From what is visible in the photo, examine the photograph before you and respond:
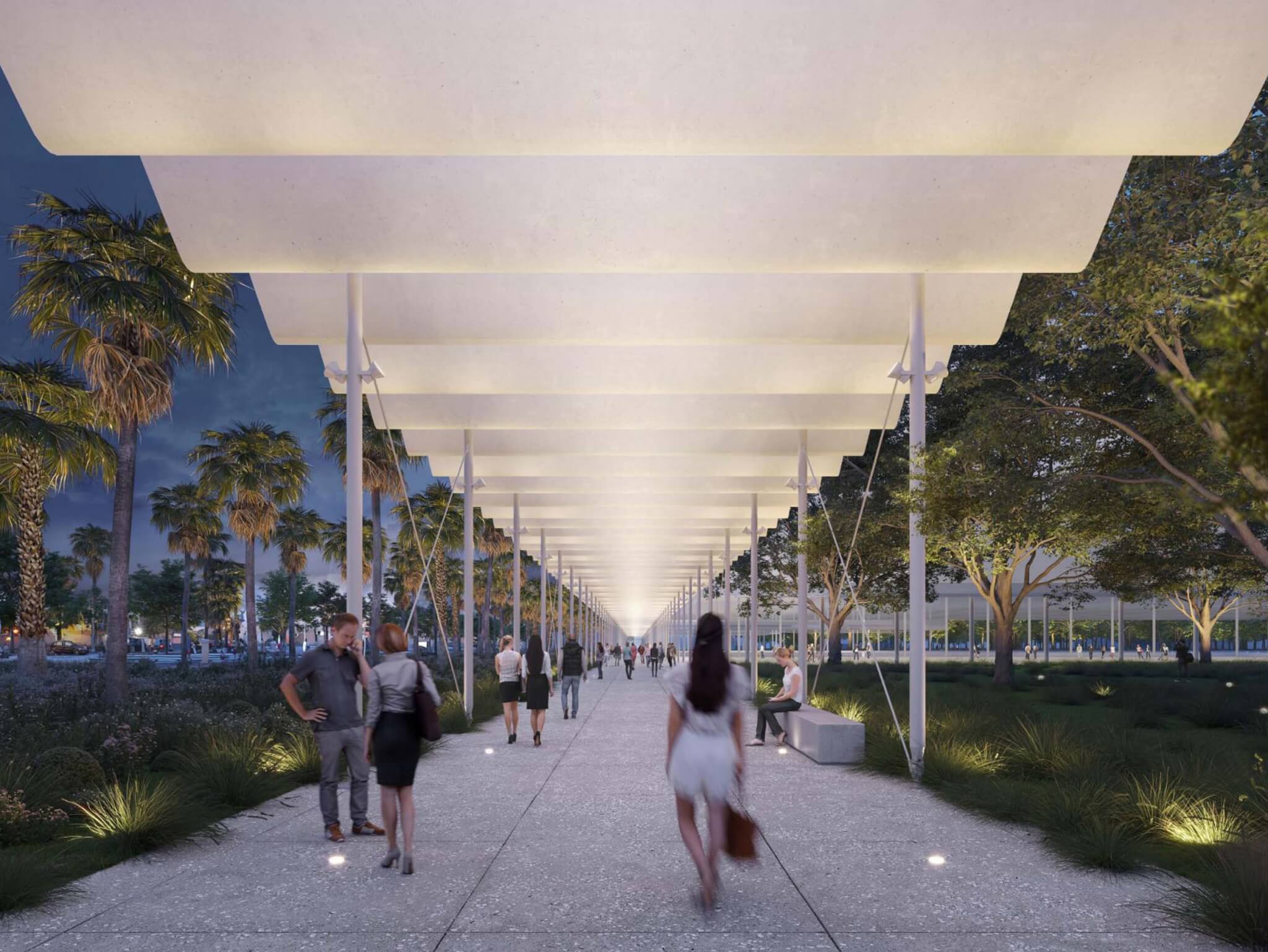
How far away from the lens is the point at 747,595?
49062 millimetres

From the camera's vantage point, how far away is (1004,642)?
26.6 meters

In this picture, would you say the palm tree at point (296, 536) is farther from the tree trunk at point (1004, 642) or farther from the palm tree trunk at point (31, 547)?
the tree trunk at point (1004, 642)

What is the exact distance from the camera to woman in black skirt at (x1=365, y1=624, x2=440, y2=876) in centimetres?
669

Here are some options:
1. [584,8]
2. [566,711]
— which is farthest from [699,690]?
[566,711]

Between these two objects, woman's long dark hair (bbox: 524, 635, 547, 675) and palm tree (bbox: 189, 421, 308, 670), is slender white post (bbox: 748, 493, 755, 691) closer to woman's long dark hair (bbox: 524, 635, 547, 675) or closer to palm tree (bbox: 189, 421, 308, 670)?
woman's long dark hair (bbox: 524, 635, 547, 675)

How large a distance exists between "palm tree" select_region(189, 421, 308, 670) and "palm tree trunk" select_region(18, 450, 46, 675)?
36.6ft

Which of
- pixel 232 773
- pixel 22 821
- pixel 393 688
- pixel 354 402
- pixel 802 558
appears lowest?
pixel 22 821

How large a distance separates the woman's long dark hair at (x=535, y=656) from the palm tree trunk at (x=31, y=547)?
1203 cm

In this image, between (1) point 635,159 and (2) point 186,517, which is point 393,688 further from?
(2) point 186,517

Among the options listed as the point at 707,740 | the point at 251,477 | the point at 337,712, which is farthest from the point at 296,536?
the point at 707,740

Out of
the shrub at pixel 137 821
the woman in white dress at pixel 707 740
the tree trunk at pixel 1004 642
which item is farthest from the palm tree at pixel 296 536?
the woman in white dress at pixel 707 740

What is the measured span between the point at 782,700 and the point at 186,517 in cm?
4224

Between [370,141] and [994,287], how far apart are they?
8.64m

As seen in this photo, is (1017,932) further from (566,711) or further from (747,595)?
(747,595)
